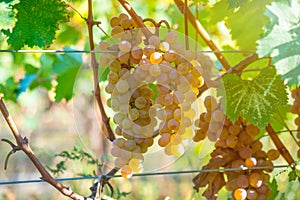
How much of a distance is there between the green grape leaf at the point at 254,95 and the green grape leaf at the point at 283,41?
14 centimetres

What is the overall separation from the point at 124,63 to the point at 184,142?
0.15m

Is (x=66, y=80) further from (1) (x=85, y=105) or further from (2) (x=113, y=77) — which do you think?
(1) (x=85, y=105)

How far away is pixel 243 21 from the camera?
1.20 metres

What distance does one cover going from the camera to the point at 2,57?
279 cm

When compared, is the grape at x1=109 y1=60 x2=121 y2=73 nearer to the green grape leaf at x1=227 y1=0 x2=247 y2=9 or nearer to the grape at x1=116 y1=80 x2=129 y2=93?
the grape at x1=116 y1=80 x2=129 y2=93

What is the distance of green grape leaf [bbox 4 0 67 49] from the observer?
3.14 ft

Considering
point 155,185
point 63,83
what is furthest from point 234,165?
point 155,185

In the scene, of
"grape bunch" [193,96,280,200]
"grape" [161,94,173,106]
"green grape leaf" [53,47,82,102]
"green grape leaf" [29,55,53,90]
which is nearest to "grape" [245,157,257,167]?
"grape bunch" [193,96,280,200]

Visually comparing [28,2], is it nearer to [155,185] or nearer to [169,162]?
[169,162]

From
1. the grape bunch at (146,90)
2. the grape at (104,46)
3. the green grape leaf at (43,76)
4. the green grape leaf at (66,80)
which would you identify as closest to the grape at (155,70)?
the grape bunch at (146,90)

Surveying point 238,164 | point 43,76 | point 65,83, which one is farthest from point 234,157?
point 43,76

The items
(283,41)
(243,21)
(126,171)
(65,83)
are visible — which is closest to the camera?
(283,41)

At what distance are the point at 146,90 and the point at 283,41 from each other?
209 mm

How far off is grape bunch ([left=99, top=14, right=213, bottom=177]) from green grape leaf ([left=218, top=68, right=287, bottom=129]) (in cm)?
8
